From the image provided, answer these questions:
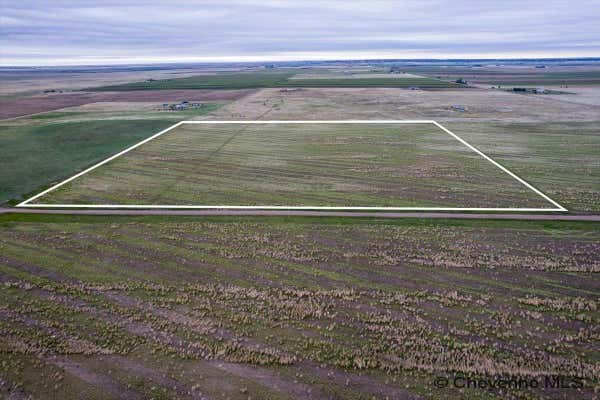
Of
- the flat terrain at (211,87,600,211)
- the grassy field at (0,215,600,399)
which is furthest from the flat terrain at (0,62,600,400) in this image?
the flat terrain at (211,87,600,211)

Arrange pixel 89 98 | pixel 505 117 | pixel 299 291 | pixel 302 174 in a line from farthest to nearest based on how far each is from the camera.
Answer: pixel 89 98, pixel 505 117, pixel 302 174, pixel 299 291

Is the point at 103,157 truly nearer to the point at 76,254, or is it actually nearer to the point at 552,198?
the point at 76,254

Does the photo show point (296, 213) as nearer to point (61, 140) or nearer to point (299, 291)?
point (299, 291)

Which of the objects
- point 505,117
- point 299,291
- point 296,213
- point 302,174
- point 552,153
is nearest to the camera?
point 299,291

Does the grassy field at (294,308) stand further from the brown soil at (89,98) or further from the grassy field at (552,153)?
the brown soil at (89,98)

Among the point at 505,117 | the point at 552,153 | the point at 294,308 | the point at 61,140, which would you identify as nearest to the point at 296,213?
the point at 294,308

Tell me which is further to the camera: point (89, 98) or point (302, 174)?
point (89, 98)

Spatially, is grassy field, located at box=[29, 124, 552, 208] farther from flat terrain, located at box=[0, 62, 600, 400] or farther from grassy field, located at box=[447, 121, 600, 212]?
grassy field, located at box=[447, 121, 600, 212]
